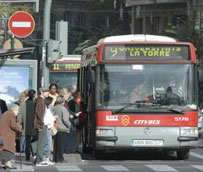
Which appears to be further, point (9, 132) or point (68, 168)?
point (68, 168)

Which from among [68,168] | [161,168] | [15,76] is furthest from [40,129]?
[15,76]

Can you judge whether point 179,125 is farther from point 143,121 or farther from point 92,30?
point 92,30

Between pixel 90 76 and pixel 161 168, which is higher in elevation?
pixel 90 76

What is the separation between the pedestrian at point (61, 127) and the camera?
22.0m

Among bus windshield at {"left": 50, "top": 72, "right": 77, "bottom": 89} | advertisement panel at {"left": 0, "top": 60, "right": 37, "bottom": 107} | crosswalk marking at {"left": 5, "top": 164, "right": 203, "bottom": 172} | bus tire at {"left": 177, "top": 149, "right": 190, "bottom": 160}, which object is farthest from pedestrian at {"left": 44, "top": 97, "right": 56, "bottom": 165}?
bus windshield at {"left": 50, "top": 72, "right": 77, "bottom": 89}

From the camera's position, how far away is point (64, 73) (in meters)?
41.8

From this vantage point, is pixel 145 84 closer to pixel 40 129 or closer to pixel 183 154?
pixel 183 154

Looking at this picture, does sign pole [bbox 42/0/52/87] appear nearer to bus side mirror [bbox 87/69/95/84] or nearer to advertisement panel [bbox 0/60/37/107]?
advertisement panel [bbox 0/60/37/107]

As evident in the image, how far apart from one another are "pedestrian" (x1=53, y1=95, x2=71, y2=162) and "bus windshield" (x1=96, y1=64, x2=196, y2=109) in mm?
907

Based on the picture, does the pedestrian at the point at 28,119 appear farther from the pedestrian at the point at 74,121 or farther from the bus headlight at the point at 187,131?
the bus headlight at the point at 187,131

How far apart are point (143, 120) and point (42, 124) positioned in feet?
8.14

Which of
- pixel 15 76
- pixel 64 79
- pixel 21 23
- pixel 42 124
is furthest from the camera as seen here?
pixel 64 79

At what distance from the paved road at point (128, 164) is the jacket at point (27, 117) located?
722mm

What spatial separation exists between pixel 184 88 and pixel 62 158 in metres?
3.19
